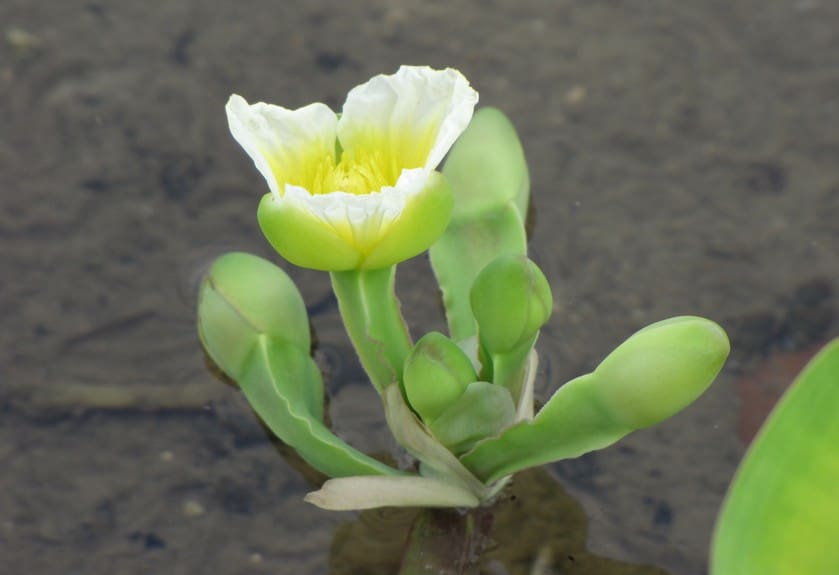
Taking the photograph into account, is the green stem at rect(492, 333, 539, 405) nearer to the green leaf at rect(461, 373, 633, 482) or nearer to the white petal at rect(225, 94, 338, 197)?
the green leaf at rect(461, 373, 633, 482)

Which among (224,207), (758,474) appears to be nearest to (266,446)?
(224,207)

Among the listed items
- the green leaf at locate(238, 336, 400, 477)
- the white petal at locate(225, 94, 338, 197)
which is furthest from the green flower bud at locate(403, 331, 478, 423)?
the white petal at locate(225, 94, 338, 197)

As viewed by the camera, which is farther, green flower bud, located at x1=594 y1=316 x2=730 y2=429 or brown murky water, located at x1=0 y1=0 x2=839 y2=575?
brown murky water, located at x1=0 y1=0 x2=839 y2=575

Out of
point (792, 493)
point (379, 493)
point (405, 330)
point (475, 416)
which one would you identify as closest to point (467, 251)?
point (405, 330)

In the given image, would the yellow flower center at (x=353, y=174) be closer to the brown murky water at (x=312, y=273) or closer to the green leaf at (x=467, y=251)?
the green leaf at (x=467, y=251)

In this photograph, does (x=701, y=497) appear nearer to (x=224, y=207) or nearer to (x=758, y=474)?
(x=758, y=474)

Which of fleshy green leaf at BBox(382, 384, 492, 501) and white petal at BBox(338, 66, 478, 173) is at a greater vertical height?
white petal at BBox(338, 66, 478, 173)
